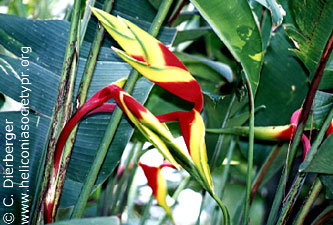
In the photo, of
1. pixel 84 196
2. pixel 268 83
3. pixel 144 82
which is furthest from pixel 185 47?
pixel 84 196

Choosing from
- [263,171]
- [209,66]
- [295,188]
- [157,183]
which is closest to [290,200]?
[295,188]

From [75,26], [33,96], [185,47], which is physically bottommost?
[185,47]

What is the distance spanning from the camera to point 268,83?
2.80 ft

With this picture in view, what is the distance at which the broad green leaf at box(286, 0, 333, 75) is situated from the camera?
0.57 metres

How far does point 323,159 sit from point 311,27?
18cm

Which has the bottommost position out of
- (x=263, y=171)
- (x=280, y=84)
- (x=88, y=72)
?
(x=263, y=171)

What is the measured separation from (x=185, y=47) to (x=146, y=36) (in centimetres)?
77

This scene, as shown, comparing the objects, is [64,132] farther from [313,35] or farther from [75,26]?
[313,35]

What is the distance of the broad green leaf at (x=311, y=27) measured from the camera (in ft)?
1.86

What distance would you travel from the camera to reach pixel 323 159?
493 mm

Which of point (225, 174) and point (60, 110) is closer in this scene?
point (60, 110)

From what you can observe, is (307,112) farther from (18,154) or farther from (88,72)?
(18,154)

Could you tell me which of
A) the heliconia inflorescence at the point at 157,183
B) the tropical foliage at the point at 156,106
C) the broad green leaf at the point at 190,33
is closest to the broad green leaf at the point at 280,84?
the tropical foliage at the point at 156,106

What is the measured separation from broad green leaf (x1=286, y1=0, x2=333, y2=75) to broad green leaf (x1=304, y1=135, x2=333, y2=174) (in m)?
0.15
